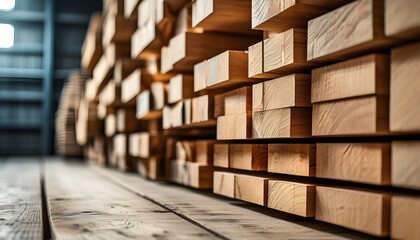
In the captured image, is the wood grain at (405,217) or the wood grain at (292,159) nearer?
the wood grain at (405,217)

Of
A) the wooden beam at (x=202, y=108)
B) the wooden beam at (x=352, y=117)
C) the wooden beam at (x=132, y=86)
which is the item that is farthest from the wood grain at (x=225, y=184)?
the wooden beam at (x=132, y=86)

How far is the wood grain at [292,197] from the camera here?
1878 millimetres

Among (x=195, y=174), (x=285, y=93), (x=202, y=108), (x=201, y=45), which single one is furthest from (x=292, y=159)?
(x=195, y=174)

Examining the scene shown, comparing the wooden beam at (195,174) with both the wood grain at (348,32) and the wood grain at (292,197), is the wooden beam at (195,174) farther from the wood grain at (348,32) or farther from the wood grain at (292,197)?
the wood grain at (348,32)

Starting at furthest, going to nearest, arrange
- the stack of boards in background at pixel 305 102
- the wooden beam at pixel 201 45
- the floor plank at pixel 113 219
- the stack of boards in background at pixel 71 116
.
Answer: the stack of boards in background at pixel 71 116, the wooden beam at pixel 201 45, the floor plank at pixel 113 219, the stack of boards in background at pixel 305 102

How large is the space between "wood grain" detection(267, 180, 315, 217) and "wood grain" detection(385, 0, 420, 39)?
2.12 feet

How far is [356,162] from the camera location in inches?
63.4

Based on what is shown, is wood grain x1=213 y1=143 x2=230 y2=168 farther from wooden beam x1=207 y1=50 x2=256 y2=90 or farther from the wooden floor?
wooden beam x1=207 y1=50 x2=256 y2=90

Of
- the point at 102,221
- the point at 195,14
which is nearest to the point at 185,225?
the point at 102,221

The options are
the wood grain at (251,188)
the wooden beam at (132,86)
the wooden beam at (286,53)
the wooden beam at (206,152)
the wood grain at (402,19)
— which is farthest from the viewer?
the wooden beam at (132,86)

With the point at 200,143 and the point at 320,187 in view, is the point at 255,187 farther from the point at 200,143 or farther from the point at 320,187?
the point at 200,143

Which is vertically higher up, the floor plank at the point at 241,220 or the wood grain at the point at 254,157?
the wood grain at the point at 254,157

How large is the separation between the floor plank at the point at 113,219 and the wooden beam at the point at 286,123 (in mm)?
434

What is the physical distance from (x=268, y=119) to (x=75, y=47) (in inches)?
529
